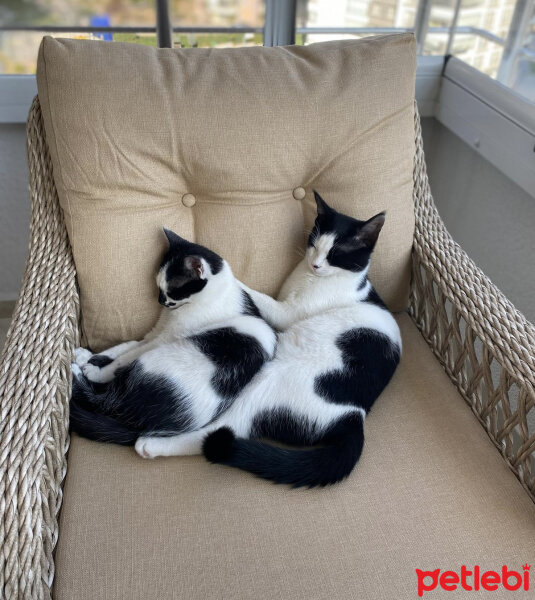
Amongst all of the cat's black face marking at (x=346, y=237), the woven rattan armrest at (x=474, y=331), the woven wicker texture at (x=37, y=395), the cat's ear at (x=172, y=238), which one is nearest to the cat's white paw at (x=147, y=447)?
the woven wicker texture at (x=37, y=395)

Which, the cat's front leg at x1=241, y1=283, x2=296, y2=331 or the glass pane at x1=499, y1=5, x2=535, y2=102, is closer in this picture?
the cat's front leg at x1=241, y1=283, x2=296, y2=331

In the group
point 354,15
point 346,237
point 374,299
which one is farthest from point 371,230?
point 354,15

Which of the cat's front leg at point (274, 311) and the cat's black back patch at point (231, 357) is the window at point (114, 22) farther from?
the cat's black back patch at point (231, 357)

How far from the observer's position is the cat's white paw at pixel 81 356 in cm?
105

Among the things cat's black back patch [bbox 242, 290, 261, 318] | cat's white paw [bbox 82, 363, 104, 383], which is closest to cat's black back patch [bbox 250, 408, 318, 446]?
cat's black back patch [bbox 242, 290, 261, 318]

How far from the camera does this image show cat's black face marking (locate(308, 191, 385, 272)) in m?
1.06

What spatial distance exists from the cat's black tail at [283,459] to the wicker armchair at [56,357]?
0.89ft

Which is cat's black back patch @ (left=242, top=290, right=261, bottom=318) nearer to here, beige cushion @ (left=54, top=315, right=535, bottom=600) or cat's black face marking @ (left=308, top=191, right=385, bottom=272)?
cat's black face marking @ (left=308, top=191, right=385, bottom=272)

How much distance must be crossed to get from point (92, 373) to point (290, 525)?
477mm

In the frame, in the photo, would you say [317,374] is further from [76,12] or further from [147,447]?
[76,12]

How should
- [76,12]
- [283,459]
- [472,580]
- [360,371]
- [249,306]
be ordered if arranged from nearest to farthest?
[472,580] → [283,459] → [360,371] → [249,306] → [76,12]

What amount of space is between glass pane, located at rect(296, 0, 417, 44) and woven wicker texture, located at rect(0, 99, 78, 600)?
85cm

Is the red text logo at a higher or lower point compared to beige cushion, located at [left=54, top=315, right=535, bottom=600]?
higher

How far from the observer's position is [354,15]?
5.15 feet
